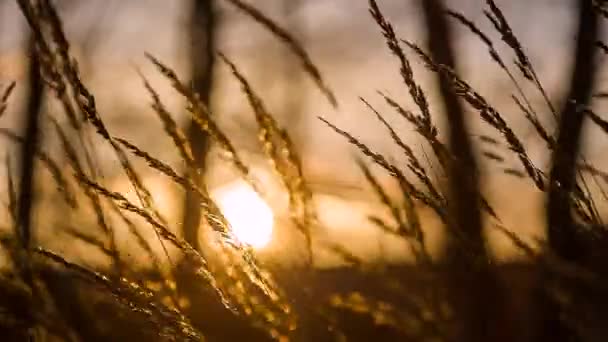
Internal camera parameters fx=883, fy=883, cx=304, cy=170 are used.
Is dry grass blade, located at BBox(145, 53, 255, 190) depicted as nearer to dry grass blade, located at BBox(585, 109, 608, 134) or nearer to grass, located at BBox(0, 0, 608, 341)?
grass, located at BBox(0, 0, 608, 341)

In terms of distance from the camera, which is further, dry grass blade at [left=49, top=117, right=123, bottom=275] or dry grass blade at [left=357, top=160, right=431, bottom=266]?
dry grass blade at [left=357, top=160, right=431, bottom=266]

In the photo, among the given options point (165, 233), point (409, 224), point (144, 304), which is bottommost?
point (144, 304)

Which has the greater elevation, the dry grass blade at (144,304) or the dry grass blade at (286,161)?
the dry grass blade at (286,161)

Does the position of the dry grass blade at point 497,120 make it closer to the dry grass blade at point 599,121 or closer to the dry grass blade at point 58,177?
the dry grass blade at point 599,121

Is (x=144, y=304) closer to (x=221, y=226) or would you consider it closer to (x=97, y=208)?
(x=221, y=226)

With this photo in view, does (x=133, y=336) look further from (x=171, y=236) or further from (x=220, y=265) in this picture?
(x=171, y=236)

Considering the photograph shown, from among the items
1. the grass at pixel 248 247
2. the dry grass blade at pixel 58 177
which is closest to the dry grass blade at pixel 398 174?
the grass at pixel 248 247

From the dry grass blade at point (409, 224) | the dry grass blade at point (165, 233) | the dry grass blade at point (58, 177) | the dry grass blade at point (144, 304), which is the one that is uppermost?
the dry grass blade at point (58, 177)

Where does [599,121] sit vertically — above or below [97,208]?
below

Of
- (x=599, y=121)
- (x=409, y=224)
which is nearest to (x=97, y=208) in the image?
(x=409, y=224)

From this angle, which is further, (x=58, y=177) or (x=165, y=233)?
(x=58, y=177)

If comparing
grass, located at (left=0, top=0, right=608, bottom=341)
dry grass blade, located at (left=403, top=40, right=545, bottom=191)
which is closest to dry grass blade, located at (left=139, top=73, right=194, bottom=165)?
grass, located at (left=0, top=0, right=608, bottom=341)

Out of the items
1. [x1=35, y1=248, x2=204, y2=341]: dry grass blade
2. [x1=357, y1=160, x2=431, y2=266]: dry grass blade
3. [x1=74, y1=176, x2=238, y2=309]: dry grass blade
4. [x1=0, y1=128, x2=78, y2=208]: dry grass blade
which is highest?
[x1=0, y1=128, x2=78, y2=208]: dry grass blade

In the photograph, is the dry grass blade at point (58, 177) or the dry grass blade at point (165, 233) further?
the dry grass blade at point (58, 177)
